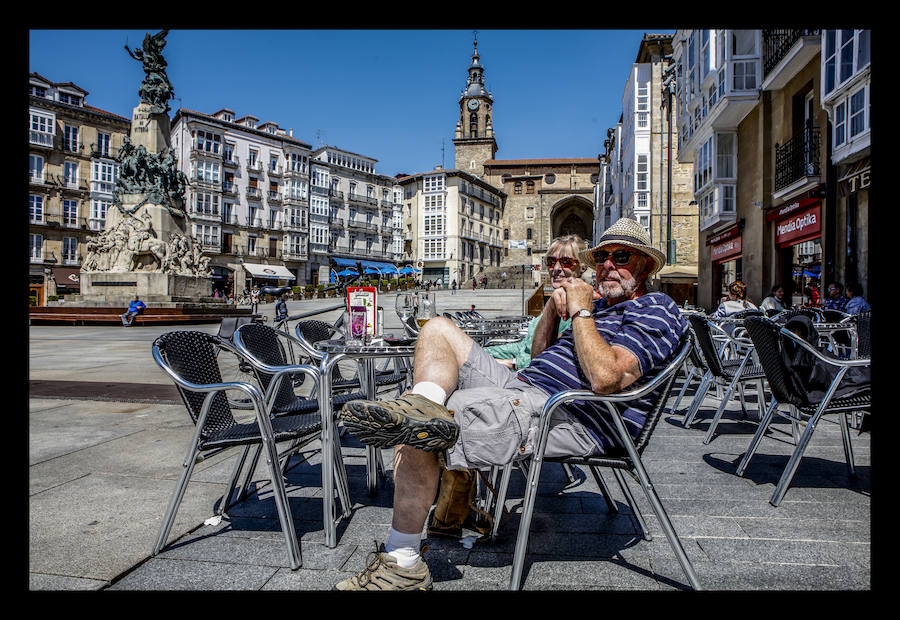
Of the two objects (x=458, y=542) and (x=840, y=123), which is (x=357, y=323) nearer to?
(x=458, y=542)

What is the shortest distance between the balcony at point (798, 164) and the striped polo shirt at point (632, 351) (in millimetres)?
13735

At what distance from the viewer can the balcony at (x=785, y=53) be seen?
13.3 m

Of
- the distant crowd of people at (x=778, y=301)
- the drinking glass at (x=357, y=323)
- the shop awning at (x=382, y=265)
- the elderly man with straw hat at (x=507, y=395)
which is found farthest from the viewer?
the shop awning at (x=382, y=265)

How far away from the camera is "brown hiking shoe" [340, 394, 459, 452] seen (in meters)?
1.83

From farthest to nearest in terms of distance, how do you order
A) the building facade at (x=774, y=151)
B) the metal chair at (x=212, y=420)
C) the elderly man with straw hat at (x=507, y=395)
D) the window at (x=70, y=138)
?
1. the window at (x=70, y=138)
2. the building facade at (x=774, y=151)
3. the metal chair at (x=212, y=420)
4. the elderly man with straw hat at (x=507, y=395)

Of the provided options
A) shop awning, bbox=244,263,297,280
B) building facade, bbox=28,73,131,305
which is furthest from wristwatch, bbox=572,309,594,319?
shop awning, bbox=244,263,297,280

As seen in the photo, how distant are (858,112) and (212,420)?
12.6m

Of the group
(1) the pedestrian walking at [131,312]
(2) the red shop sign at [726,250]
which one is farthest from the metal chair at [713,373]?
(1) the pedestrian walking at [131,312]

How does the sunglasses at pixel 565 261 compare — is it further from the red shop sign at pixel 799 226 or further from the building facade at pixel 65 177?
the building facade at pixel 65 177

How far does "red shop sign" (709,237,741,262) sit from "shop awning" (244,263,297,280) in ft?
131

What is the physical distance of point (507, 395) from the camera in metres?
2.22

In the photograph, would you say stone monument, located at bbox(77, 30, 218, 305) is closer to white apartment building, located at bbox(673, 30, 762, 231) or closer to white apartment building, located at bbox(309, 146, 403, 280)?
white apartment building, located at bbox(673, 30, 762, 231)
